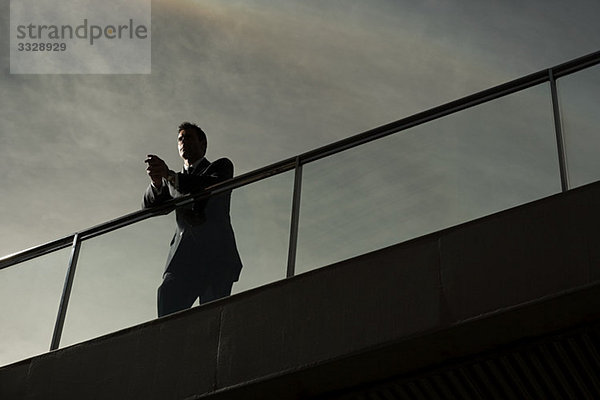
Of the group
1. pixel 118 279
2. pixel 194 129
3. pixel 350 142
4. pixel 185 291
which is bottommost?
pixel 185 291

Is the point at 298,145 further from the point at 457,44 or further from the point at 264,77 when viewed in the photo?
the point at 457,44

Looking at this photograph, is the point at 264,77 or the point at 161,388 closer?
the point at 161,388

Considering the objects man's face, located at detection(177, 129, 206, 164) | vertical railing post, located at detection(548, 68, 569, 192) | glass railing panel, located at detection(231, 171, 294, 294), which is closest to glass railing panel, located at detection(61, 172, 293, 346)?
glass railing panel, located at detection(231, 171, 294, 294)

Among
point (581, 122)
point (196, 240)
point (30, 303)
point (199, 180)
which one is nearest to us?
point (581, 122)

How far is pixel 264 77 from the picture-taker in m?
16.7

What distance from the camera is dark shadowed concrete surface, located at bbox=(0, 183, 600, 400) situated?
489cm

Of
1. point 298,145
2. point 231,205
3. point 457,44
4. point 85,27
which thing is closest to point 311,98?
point 298,145

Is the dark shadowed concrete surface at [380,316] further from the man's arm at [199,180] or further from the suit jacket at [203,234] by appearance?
the man's arm at [199,180]

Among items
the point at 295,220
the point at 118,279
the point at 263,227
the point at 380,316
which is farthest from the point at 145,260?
the point at 380,316

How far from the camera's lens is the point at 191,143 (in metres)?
7.23

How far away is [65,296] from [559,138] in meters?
3.41

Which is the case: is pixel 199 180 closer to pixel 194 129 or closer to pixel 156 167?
pixel 156 167

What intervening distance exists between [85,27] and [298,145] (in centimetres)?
407

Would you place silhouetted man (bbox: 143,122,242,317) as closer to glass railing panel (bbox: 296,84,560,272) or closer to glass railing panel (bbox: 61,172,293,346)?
glass railing panel (bbox: 61,172,293,346)
